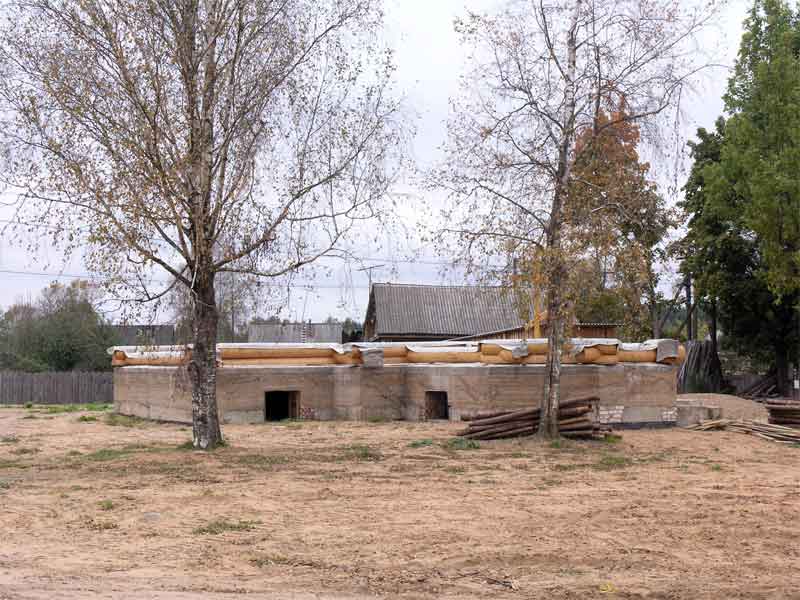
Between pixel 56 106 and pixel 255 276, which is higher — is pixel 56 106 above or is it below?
above

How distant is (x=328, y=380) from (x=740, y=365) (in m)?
35.9

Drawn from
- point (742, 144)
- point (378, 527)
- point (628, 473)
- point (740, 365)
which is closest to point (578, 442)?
point (628, 473)

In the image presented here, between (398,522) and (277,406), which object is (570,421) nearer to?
(398,522)

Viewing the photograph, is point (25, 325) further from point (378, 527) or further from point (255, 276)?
point (378, 527)

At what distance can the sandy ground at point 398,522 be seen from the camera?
7.54 meters

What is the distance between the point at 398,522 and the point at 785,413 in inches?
557

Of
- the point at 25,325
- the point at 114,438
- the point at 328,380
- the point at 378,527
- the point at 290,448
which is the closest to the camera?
the point at 378,527

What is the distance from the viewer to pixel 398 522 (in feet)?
32.8

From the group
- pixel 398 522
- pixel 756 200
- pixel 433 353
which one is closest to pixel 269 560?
pixel 398 522

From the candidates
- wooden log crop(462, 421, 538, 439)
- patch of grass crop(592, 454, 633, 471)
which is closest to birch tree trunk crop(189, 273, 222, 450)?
wooden log crop(462, 421, 538, 439)

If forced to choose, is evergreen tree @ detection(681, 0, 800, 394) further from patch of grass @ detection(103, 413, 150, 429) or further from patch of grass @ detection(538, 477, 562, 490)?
patch of grass @ detection(103, 413, 150, 429)

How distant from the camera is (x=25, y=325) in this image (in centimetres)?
4912

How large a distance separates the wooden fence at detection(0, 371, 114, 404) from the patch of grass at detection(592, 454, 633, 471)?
97.9 feet

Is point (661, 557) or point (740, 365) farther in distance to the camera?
point (740, 365)
